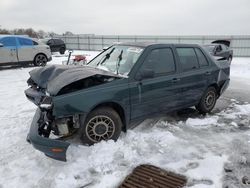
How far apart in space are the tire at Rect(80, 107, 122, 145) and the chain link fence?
19.1 meters

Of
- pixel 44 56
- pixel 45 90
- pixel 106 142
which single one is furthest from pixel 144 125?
pixel 44 56

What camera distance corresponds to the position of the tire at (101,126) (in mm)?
4184

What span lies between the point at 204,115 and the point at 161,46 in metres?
2.11

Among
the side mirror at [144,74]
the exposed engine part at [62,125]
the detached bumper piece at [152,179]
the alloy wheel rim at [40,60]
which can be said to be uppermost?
the side mirror at [144,74]

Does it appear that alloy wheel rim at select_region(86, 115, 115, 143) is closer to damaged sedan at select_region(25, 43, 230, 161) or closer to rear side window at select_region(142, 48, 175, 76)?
damaged sedan at select_region(25, 43, 230, 161)

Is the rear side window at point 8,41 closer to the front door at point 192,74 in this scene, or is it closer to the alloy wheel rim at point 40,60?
the alloy wheel rim at point 40,60

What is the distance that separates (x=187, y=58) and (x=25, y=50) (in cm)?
1037

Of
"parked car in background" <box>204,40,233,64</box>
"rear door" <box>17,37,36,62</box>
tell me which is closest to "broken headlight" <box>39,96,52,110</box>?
"rear door" <box>17,37,36,62</box>

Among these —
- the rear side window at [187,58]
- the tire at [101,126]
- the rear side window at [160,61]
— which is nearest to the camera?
the tire at [101,126]

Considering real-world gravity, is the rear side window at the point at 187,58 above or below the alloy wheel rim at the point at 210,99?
above

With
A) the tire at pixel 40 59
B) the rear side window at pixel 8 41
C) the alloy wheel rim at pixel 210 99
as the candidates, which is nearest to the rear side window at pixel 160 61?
the alloy wheel rim at pixel 210 99

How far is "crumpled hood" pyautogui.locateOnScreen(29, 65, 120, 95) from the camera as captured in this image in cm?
400

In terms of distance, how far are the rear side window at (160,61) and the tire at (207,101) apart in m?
1.40

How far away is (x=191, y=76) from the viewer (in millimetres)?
5547
